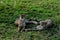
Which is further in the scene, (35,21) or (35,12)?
(35,12)

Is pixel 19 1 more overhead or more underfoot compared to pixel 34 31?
more overhead

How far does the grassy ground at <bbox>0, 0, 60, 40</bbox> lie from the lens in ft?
20.8

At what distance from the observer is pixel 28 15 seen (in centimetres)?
737

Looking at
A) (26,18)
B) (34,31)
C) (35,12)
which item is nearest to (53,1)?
(35,12)

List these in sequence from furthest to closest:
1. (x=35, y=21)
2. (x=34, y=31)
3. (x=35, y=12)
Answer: (x=35, y=12) → (x=35, y=21) → (x=34, y=31)

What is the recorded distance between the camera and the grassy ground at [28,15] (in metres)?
6.34

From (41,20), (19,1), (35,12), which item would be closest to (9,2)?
(19,1)

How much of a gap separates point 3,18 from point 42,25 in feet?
3.88

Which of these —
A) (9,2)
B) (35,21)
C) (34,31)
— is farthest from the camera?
(9,2)

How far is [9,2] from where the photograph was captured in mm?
8188

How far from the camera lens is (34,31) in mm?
6590

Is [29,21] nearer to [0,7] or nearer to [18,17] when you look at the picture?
[18,17]

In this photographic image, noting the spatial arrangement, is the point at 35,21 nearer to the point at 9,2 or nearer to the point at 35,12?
the point at 35,12

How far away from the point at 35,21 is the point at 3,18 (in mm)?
925
